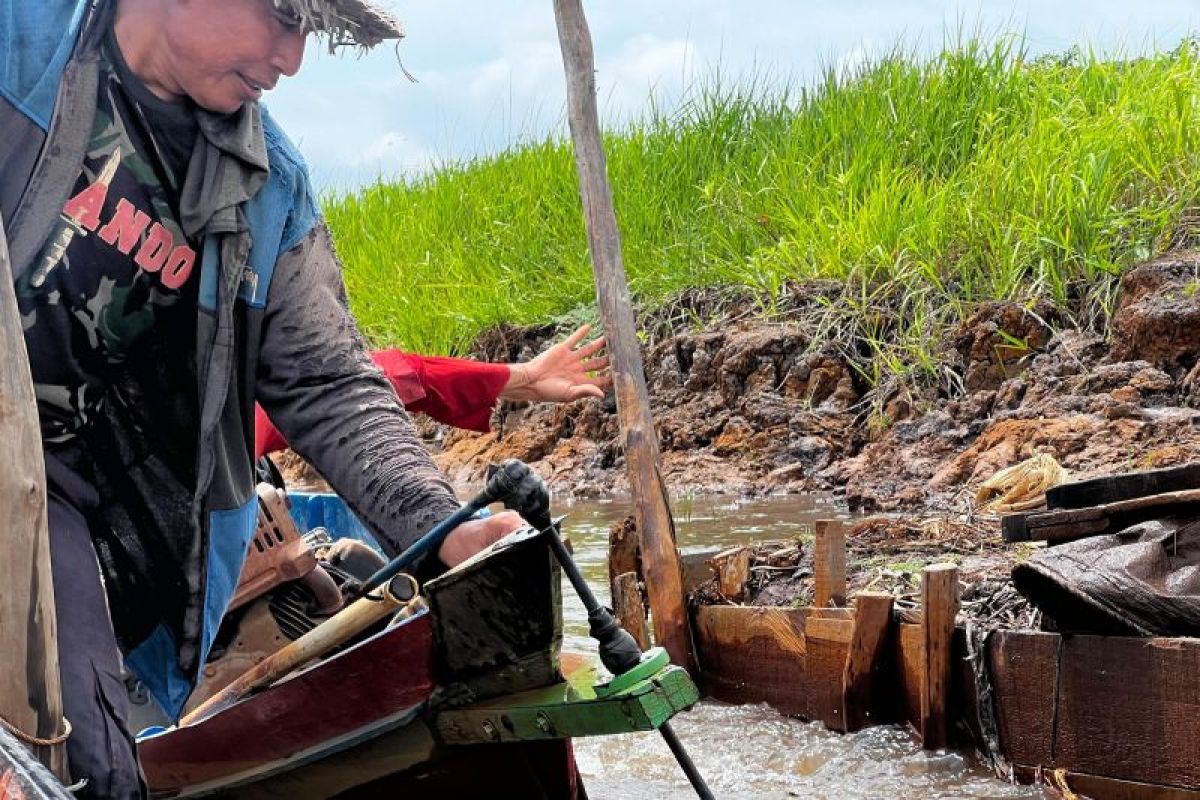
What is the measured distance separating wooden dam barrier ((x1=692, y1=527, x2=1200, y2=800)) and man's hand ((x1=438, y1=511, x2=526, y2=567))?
1.82 metres

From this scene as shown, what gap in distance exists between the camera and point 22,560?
2438 millimetres

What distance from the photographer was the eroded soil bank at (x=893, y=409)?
804 centimetres

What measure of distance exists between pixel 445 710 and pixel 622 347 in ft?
8.80

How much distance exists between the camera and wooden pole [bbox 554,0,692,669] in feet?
19.1

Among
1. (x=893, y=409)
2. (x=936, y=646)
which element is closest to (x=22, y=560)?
(x=936, y=646)

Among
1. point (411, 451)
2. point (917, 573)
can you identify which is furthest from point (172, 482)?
point (917, 573)

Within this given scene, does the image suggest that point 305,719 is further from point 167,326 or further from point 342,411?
point 167,326

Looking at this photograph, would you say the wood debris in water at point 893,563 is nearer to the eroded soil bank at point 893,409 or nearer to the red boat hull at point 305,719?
the eroded soil bank at point 893,409

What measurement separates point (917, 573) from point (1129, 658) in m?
1.66

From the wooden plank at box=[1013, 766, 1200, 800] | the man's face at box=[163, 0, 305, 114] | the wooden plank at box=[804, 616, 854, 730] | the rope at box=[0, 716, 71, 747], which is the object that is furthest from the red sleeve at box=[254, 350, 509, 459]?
the rope at box=[0, 716, 71, 747]

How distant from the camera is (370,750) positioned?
3494mm

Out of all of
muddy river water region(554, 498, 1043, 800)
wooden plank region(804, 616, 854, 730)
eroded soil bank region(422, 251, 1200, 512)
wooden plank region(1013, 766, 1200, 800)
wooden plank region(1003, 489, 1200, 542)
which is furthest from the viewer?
eroded soil bank region(422, 251, 1200, 512)

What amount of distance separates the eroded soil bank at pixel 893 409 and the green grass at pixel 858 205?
22 cm

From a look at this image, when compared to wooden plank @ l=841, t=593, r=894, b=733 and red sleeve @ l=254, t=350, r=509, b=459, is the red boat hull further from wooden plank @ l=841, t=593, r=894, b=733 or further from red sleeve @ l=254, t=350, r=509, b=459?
red sleeve @ l=254, t=350, r=509, b=459
